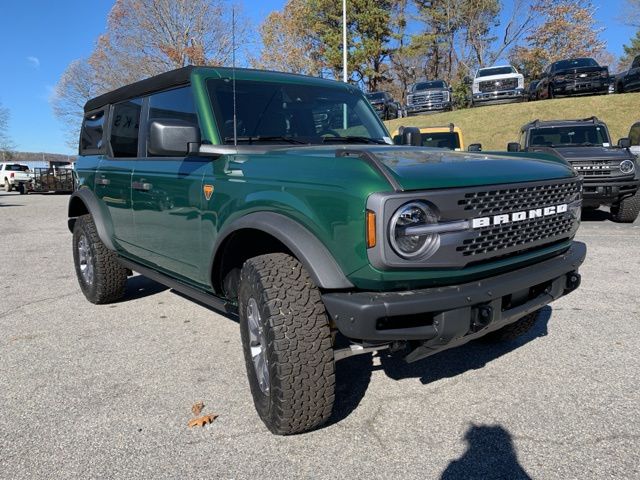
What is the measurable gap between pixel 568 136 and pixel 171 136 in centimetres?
942

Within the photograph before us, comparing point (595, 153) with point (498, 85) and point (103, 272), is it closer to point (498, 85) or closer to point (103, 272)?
point (103, 272)

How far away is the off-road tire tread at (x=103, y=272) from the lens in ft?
15.8

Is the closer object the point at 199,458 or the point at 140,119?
the point at 199,458

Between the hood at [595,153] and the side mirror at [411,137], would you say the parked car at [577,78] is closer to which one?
the hood at [595,153]

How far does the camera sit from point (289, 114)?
349 cm

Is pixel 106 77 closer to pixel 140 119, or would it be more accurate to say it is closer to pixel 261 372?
pixel 140 119

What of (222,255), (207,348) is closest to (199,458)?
(222,255)

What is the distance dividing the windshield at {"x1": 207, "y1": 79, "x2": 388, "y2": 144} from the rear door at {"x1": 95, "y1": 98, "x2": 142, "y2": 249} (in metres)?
1.19

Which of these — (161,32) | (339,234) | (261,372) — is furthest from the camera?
(161,32)

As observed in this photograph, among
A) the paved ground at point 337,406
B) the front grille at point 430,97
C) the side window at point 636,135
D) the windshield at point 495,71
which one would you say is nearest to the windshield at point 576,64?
the windshield at point 495,71

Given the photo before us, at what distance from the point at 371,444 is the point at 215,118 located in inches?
82.9

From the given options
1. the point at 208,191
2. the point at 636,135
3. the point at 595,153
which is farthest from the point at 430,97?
the point at 208,191

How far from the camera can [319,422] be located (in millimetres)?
2582

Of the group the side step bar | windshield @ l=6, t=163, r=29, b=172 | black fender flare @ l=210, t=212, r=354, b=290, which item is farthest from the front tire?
windshield @ l=6, t=163, r=29, b=172
